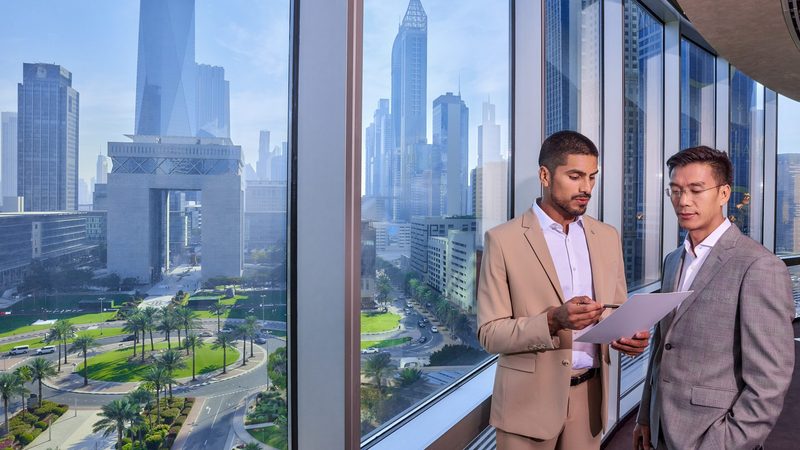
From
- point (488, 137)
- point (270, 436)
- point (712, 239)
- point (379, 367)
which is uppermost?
point (488, 137)

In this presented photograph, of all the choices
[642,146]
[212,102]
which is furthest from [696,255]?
[642,146]

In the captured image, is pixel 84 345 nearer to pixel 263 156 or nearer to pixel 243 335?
pixel 243 335

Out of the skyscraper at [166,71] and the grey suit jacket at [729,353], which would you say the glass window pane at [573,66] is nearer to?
the grey suit jacket at [729,353]

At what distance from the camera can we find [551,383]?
1.57 meters

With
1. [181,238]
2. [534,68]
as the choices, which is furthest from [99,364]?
[534,68]

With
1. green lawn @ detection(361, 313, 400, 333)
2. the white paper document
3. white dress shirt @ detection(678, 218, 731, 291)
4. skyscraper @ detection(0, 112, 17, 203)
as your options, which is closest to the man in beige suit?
the white paper document

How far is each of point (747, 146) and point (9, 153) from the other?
334 inches

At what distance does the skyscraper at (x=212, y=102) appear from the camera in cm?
132

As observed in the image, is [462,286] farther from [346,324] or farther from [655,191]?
[655,191]

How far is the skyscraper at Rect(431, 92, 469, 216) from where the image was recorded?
2375mm

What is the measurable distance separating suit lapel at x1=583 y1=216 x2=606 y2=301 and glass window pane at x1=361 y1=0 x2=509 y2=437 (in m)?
0.76

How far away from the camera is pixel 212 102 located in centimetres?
135

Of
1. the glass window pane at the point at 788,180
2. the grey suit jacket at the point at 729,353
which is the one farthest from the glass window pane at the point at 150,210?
the glass window pane at the point at 788,180

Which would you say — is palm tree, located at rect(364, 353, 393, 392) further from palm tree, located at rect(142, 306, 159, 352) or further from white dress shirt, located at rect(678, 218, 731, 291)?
white dress shirt, located at rect(678, 218, 731, 291)
